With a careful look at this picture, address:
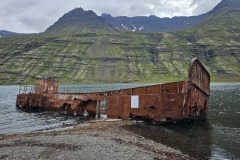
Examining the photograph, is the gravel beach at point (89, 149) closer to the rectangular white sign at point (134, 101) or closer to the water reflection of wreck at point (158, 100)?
the water reflection of wreck at point (158, 100)

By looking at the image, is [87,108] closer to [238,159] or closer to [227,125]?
[227,125]

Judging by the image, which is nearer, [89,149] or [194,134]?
[89,149]

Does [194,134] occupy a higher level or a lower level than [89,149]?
lower

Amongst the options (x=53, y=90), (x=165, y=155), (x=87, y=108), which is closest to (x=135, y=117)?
(x=87, y=108)

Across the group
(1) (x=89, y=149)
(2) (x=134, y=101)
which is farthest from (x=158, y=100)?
(1) (x=89, y=149)

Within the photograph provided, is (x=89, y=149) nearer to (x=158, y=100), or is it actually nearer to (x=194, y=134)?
(x=194, y=134)

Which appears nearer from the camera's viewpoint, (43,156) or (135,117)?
(43,156)

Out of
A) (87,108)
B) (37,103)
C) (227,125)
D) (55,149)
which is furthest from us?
(37,103)

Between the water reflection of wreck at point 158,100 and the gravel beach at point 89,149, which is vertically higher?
the water reflection of wreck at point 158,100

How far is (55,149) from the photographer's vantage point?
1775cm

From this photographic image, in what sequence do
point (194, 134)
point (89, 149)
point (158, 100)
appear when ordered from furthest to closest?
point (158, 100) → point (194, 134) → point (89, 149)

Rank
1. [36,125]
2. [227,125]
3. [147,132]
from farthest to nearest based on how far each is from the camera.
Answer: [36,125]
[227,125]
[147,132]

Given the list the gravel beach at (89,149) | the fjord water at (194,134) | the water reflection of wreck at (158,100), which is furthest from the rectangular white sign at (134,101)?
the gravel beach at (89,149)

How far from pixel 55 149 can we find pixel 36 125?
18363mm
